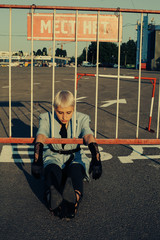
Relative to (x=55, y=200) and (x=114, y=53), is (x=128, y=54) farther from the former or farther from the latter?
(x=55, y=200)

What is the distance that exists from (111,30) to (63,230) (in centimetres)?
267

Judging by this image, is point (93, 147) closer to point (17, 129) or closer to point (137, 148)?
point (137, 148)

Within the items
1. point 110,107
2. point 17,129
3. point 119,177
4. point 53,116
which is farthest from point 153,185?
point 110,107

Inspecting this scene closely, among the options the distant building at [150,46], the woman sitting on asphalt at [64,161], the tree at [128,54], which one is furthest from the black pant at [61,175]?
the tree at [128,54]

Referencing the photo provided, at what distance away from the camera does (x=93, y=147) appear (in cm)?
366

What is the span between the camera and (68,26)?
14.7 ft

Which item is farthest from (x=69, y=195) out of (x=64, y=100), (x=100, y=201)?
(x=64, y=100)

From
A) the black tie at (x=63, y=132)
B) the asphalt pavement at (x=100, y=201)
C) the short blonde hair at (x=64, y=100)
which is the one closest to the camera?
the asphalt pavement at (x=100, y=201)

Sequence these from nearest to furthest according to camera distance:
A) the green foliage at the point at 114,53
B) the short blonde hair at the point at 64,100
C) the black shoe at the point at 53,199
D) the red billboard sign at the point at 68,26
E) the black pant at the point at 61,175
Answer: the black shoe at the point at 53,199, the black pant at the point at 61,175, the short blonde hair at the point at 64,100, the red billboard sign at the point at 68,26, the green foliage at the point at 114,53

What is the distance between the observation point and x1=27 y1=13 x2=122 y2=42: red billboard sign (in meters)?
4.43

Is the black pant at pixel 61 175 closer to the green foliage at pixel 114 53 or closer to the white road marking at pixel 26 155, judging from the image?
the white road marking at pixel 26 155

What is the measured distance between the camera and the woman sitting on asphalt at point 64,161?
321 cm

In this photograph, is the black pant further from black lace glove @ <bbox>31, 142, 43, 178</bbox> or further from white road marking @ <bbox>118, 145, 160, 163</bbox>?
white road marking @ <bbox>118, 145, 160, 163</bbox>

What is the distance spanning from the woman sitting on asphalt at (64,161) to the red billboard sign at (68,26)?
1.02 meters
